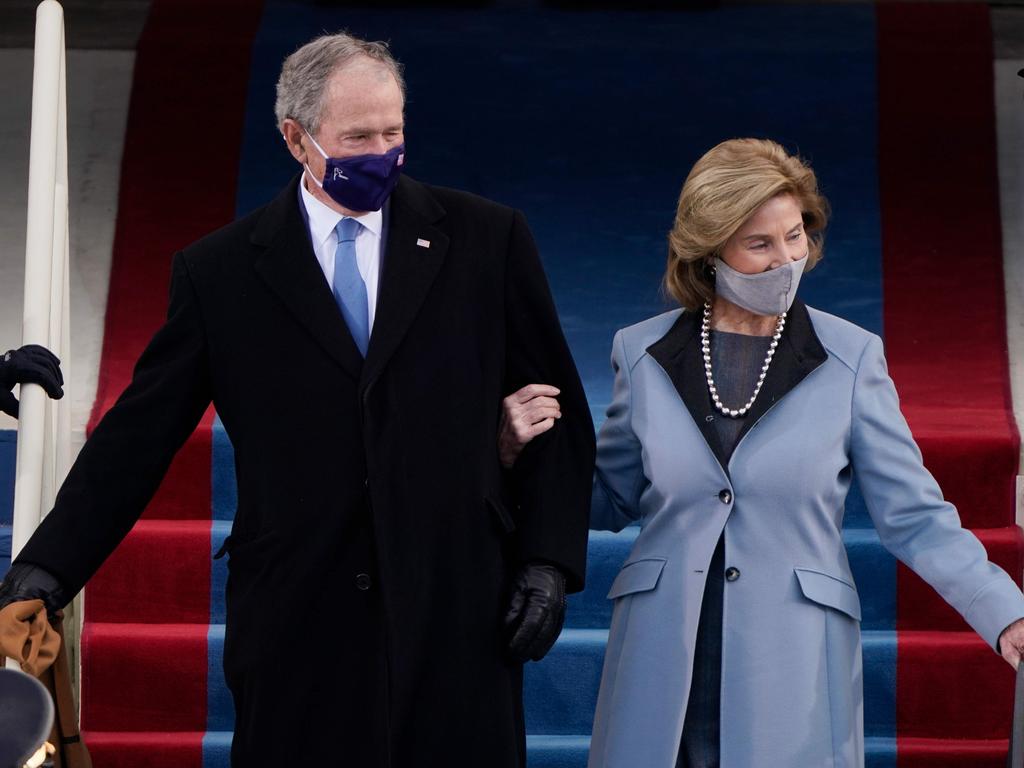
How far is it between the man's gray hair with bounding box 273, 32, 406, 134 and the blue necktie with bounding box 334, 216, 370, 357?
0.22 meters

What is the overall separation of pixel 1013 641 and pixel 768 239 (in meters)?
0.81

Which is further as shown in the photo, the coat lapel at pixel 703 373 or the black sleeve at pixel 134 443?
the coat lapel at pixel 703 373

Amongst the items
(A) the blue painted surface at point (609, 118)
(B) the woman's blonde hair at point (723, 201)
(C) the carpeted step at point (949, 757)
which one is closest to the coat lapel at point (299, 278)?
(B) the woman's blonde hair at point (723, 201)

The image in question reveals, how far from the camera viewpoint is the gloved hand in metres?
3.67

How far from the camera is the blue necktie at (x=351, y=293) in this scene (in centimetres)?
313

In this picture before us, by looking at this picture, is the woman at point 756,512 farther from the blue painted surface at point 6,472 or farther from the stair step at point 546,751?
the blue painted surface at point 6,472

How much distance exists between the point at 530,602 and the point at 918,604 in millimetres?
1901

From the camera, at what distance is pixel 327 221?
126 inches

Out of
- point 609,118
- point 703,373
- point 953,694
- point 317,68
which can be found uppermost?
point 609,118

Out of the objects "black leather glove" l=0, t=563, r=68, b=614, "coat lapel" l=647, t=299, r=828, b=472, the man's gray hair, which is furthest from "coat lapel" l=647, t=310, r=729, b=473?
"black leather glove" l=0, t=563, r=68, b=614

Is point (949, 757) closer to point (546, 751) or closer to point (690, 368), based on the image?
point (546, 751)

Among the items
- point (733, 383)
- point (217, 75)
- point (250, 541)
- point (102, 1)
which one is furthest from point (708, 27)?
point (250, 541)

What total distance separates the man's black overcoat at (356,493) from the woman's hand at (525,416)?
23 millimetres

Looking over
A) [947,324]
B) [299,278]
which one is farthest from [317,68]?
[947,324]
